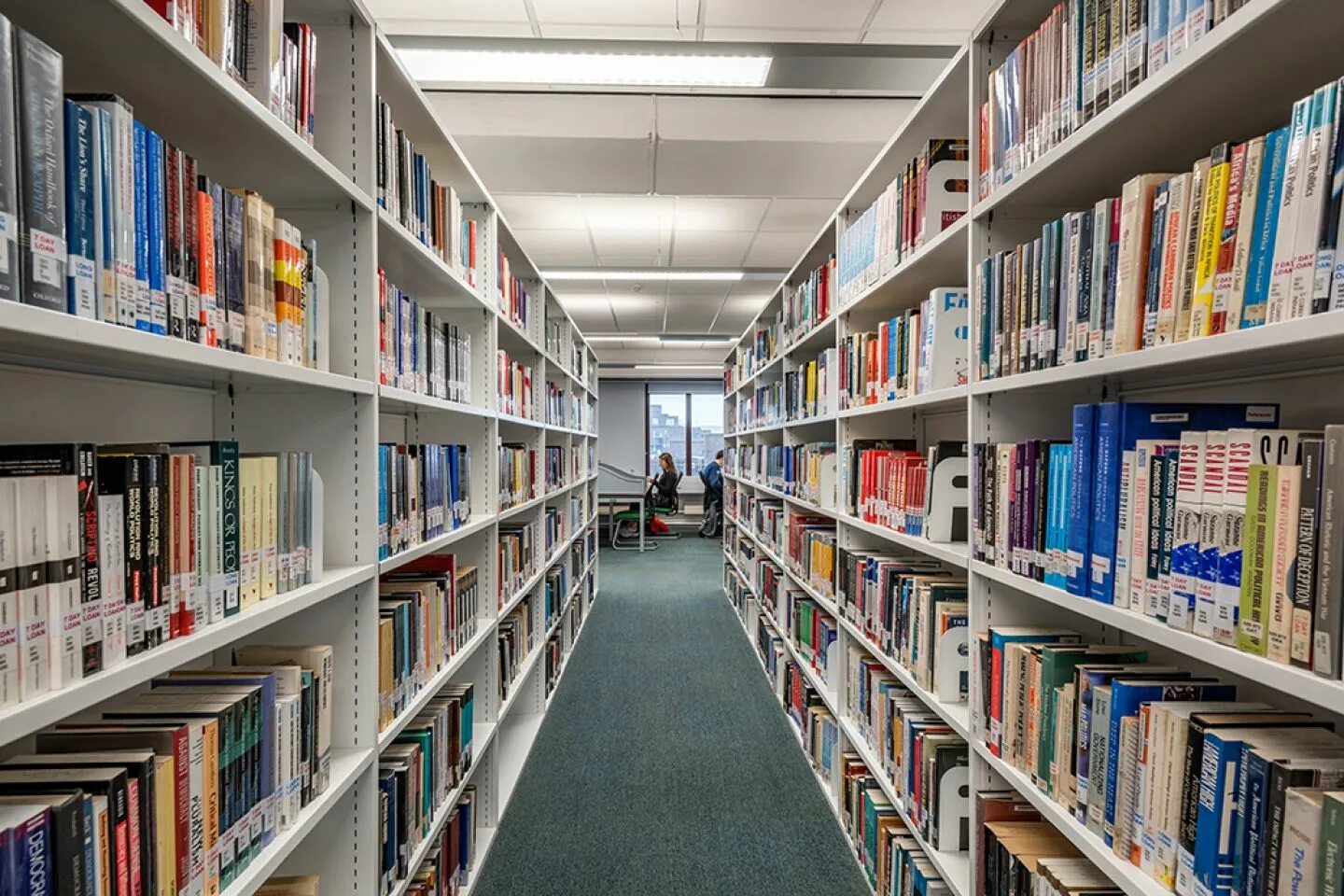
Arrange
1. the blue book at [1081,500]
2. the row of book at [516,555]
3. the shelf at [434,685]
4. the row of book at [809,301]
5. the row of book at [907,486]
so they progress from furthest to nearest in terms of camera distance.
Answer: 1. the row of book at [809,301]
2. the row of book at [516,555]
3. the row of book at [907,486]
4. the shelf at [434,685]
5. the blue book at [1081,500]

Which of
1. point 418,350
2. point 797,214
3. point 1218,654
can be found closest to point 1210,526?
point 1218,654

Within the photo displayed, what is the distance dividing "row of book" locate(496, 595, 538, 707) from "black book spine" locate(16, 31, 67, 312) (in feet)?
6.66

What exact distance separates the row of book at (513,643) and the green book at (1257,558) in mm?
2198

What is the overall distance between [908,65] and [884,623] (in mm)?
2329

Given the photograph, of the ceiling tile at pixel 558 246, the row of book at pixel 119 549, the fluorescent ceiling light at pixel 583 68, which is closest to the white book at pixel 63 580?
the row of book at pixel 119 549

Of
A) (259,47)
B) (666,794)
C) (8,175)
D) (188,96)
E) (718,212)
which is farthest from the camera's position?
(718,212)

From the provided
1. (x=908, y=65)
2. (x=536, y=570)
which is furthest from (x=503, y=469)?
(x=908, y=65)

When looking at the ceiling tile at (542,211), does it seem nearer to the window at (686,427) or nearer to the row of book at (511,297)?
the row of book at (511,297)

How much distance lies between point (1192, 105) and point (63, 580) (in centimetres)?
154

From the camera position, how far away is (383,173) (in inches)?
60.4

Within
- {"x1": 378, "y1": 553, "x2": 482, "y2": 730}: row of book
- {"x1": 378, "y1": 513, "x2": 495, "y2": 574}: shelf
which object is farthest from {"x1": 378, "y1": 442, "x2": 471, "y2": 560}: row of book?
{"x1": 378, "y1": 553, "x2": 482, "y2": 730}: row of book

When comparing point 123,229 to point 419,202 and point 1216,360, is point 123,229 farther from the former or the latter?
point 1216,360

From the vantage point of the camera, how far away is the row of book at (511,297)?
270 centimetres

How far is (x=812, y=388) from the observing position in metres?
3.18
